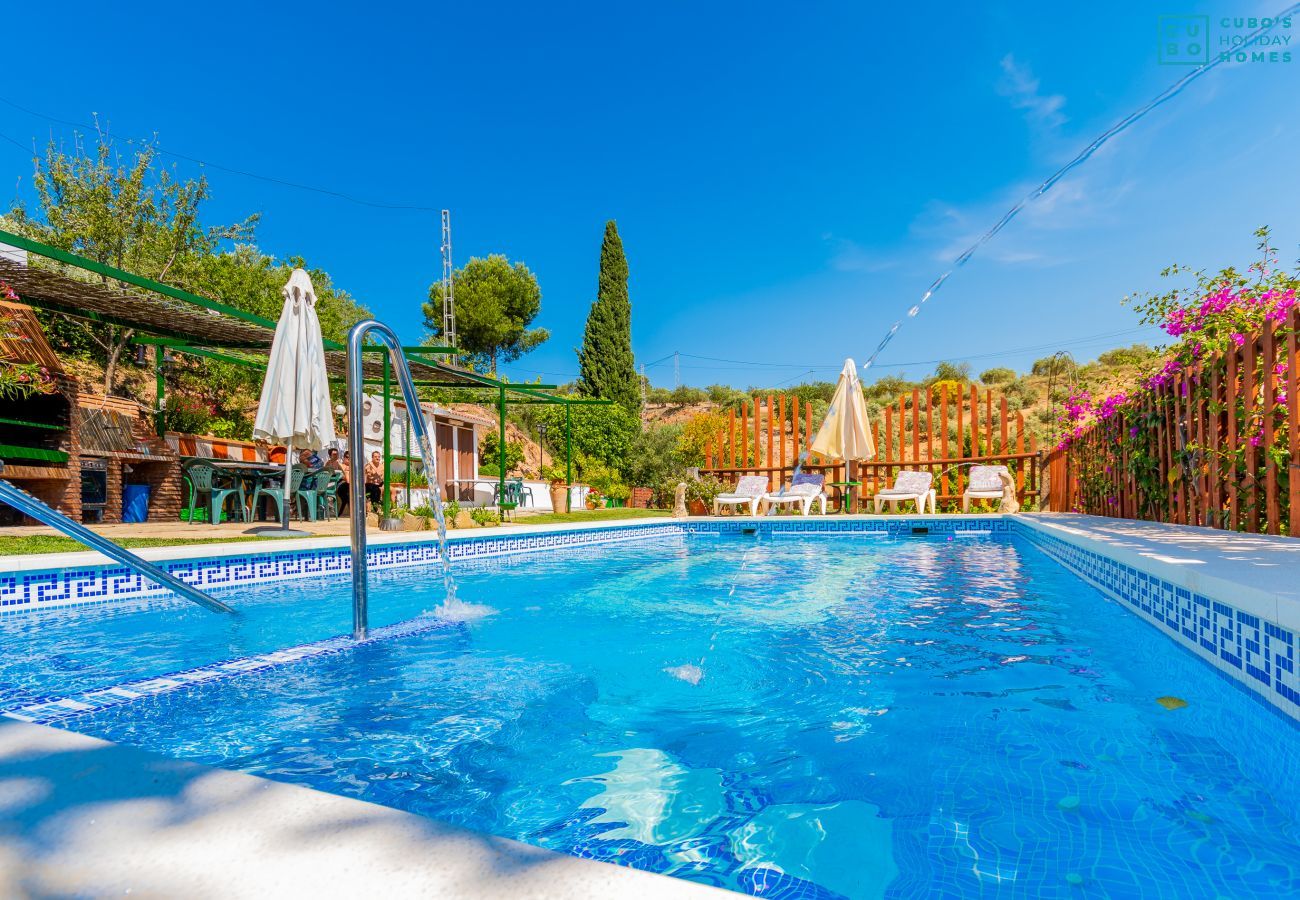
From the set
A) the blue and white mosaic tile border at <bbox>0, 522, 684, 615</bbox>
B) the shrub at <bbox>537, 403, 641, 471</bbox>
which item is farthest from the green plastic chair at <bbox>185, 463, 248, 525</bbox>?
the shrub at <bbox>537, 403, 641, 471</bbox>

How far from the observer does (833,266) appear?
1029 inches

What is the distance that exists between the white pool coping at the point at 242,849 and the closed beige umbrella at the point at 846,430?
465 inches

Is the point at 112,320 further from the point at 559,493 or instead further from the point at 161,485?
the point at 559,493

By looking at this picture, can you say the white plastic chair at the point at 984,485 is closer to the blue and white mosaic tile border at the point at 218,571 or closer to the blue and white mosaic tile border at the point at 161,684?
the blue and white mosaic tile border at the point at 218,571

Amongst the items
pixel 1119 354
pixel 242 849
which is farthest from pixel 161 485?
pixel 1119 354

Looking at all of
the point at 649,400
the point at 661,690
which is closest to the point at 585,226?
the point at 649,400

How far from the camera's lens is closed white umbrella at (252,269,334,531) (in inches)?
278

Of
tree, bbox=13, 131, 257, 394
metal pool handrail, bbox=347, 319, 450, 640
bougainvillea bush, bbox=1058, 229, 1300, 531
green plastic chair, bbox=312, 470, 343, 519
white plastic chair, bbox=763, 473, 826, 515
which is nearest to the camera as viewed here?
metal pool handrail, bbox=347, 319, 450, 640

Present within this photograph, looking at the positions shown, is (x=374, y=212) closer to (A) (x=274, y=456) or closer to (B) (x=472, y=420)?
(B) (x=472, y=420)

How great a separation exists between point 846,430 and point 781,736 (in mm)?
10457

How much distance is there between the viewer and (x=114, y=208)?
14273 mm

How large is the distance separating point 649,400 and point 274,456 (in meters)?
33.0

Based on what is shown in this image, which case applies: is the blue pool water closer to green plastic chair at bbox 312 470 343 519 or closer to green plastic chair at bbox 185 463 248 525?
green plastic chair at bbox 185 463 248 525

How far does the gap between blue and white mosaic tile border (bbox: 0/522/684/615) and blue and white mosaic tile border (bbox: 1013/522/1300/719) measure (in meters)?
5.80
